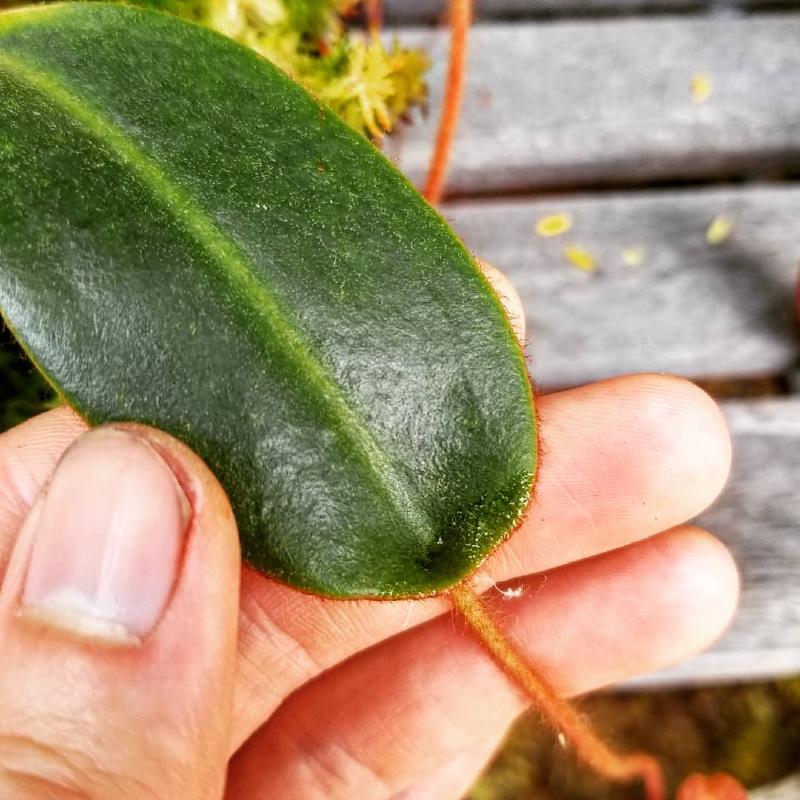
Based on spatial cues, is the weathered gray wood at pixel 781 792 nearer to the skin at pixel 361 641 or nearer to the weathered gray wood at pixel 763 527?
the weathered gray wood at pixel 763 527

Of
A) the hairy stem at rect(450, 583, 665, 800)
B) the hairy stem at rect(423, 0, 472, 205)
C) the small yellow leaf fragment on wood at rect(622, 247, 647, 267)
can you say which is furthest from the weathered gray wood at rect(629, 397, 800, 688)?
the hairy stem at rect(423, 0, 472, 205)

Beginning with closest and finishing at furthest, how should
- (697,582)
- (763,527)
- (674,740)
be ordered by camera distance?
(697,582) < (763,527) < (674,740)

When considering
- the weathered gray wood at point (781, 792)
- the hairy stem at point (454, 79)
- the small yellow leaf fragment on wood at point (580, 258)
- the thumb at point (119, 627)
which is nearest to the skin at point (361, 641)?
the thumb at point (119, 627)

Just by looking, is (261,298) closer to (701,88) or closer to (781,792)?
(701,88)

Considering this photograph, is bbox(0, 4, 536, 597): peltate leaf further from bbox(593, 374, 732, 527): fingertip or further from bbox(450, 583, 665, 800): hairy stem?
bbox(593, 374, 732, 527): fingertip

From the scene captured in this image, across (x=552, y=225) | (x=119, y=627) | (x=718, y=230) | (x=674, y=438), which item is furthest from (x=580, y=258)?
(x=119, y=627)

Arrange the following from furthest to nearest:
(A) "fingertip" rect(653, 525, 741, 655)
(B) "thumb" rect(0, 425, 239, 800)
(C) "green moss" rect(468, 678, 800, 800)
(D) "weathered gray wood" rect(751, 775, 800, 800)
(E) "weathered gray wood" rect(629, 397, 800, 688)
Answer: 1. (C) "green moss" rect(468, 678, 800, 800)
2. (D) "weathered gray wood" rect(751, 775, 800, 800)
3. (E) "weathered gray wood" rect(629, 397, 800, 688)
4. (A) "fingertip" rect(653, 525, 741, 655)
5. (B) "thumb" rect(0, 425, 239, 800)
